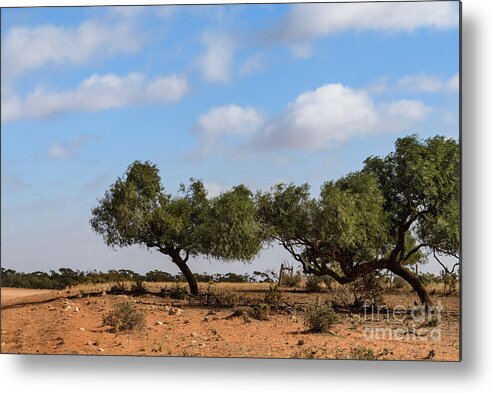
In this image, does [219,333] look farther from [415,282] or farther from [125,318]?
[415,282]

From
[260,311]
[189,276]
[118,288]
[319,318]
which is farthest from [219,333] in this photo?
[118,288]

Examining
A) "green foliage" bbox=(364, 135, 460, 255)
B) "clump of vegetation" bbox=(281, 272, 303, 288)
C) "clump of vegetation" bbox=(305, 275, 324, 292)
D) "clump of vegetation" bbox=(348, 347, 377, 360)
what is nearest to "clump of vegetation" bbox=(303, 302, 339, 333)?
"clump of vegetation" bbox=(305, 275, 324, 292)

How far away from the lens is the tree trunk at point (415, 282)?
1016 cm

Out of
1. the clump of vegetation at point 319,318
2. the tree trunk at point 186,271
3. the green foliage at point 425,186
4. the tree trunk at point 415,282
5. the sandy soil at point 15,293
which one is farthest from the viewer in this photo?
the sandy soil at point 15,293

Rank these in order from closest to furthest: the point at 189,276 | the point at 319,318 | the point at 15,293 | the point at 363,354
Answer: the point at 363,354 → the point at 319,318 → the point at 189,276 → the point at 15,293

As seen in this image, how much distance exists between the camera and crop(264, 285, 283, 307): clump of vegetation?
408 inches

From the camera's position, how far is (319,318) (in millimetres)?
10344

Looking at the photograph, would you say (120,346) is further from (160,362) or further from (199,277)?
(199,277)

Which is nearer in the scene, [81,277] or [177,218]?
[81,277]

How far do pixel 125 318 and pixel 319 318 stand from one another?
2.28m

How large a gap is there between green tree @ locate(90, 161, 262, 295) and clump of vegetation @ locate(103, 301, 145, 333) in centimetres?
71

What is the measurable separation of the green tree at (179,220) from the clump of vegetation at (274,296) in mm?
482

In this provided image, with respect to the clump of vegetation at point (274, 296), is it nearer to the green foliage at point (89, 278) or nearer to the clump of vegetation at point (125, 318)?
the green foliage at point (89, 278)

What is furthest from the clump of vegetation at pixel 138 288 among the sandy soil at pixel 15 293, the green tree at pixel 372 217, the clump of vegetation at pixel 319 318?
the clump of vegetation at pixel 319 318
